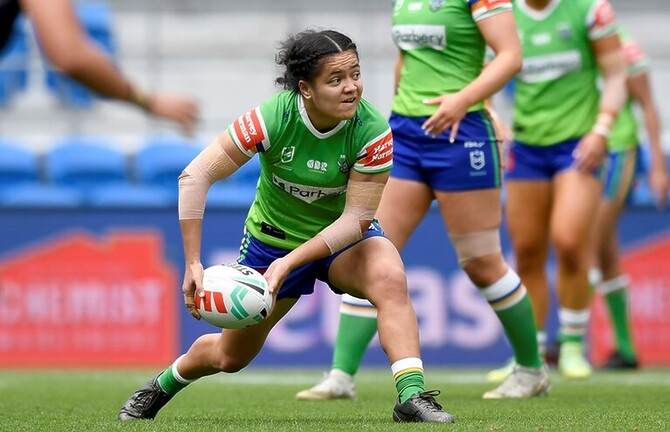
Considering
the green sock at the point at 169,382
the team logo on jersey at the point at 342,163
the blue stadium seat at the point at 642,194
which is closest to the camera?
the team logo on jersey at the point at 342,163

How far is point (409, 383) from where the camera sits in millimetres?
4977

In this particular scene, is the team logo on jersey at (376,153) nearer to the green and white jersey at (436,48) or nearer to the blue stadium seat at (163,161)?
the green and white jersey at (436,48)

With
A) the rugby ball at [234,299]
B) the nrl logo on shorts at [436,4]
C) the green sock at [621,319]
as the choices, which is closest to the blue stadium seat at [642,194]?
the green sock at [621,319]

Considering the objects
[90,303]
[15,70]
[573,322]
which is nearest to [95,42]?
[15,70]

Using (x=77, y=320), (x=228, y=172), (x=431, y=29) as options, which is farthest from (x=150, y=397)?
(x=77, y=320)

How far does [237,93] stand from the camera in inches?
580

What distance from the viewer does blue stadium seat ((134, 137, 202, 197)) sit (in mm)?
12703

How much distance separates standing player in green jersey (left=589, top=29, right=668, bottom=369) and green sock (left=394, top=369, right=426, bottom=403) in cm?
459

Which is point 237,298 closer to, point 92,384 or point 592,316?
point 92,384

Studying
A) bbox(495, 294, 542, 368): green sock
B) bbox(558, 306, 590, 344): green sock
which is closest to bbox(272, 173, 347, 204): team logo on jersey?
bbox(495, 294, 542, 368): green sock

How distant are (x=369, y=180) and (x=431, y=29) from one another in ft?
4.54

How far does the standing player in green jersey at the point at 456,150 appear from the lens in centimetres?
626

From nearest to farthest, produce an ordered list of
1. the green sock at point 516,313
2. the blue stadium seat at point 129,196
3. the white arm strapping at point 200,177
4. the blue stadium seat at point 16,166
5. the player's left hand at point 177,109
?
the player's left hand at point 177,109
the white arm strapping at point 200,177
the green sock at point 516,313
the blue stadium seat at point 129,196
the blue stadium seat at point 16,166

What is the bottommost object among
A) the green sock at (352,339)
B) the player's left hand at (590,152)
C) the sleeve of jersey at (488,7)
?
the green sock at (352,339)
